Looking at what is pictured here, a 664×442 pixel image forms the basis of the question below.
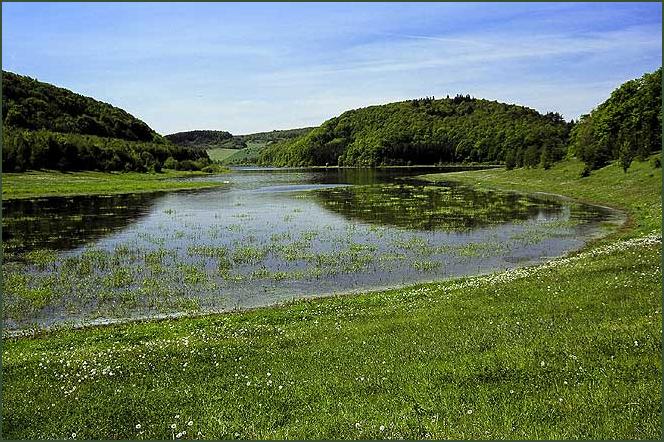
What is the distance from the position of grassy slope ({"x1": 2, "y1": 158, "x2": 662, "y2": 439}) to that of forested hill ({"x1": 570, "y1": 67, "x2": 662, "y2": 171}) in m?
72.7

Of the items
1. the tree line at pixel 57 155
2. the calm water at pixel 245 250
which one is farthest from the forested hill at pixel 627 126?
the tree line at pixel 57 155

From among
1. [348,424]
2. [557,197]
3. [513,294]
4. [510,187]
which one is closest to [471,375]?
[348,424]

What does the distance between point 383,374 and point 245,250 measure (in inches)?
1172

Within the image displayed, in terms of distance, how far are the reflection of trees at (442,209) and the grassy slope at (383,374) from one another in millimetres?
36155

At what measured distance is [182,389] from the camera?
40.6 feet

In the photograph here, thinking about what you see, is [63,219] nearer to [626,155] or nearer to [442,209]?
[442,209]

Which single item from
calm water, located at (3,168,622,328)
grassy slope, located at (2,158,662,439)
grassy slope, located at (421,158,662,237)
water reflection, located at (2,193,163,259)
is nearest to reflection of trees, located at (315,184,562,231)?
calm water, located at (3,168,622,328)

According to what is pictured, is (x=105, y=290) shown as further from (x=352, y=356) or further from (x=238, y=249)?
(x=352, y=356)

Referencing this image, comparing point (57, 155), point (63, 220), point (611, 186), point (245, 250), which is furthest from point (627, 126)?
point (57, 155)

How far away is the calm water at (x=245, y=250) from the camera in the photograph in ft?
92.6

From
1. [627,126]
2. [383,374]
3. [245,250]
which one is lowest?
[245,250]

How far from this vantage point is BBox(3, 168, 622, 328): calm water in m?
28.2

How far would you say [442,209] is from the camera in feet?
231

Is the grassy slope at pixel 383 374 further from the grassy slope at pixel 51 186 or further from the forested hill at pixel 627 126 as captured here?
the grassy slope at pixel 51 186
